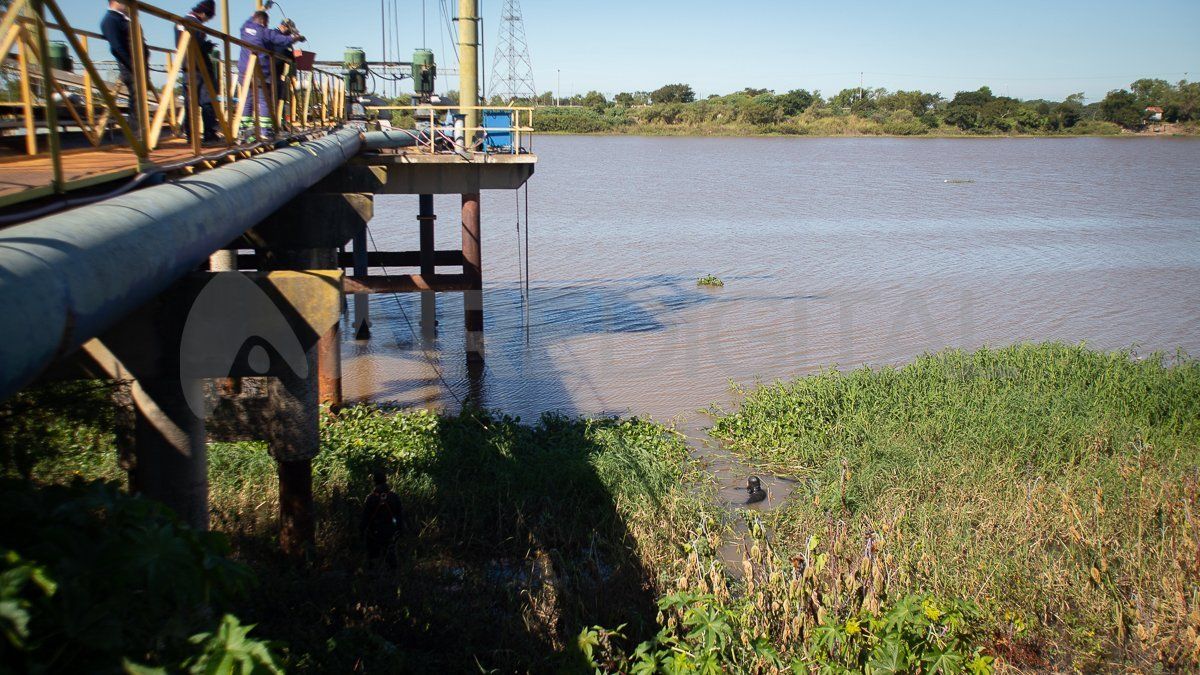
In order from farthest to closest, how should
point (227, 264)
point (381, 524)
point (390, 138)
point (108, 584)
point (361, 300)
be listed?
point (361, 300), point (390, 138), point (227, 264), point (381, 524), point (108, 584)

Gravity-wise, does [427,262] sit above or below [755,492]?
above

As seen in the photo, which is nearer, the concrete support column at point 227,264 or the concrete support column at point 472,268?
the concrete support column at point 227,264

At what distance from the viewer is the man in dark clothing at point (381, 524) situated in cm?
595

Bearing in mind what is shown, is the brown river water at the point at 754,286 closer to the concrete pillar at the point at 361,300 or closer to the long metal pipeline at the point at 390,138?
the concrete pillar at the point at 361,300

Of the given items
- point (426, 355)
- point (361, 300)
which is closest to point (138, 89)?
point (426, 355)

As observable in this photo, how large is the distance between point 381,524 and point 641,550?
5.47 ft

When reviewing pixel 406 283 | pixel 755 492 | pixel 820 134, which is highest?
pixel 820 134

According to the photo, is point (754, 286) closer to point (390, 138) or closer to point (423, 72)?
point (423, 72)

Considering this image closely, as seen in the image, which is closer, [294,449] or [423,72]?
[294,449]

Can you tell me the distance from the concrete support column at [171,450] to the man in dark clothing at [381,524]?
1.50 m

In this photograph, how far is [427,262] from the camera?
1292cm

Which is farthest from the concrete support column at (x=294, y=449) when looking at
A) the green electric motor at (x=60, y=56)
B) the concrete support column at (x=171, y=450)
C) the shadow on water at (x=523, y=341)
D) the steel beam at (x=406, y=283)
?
the steel beam at (x=406, y=283)

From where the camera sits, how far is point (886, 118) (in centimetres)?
8031
